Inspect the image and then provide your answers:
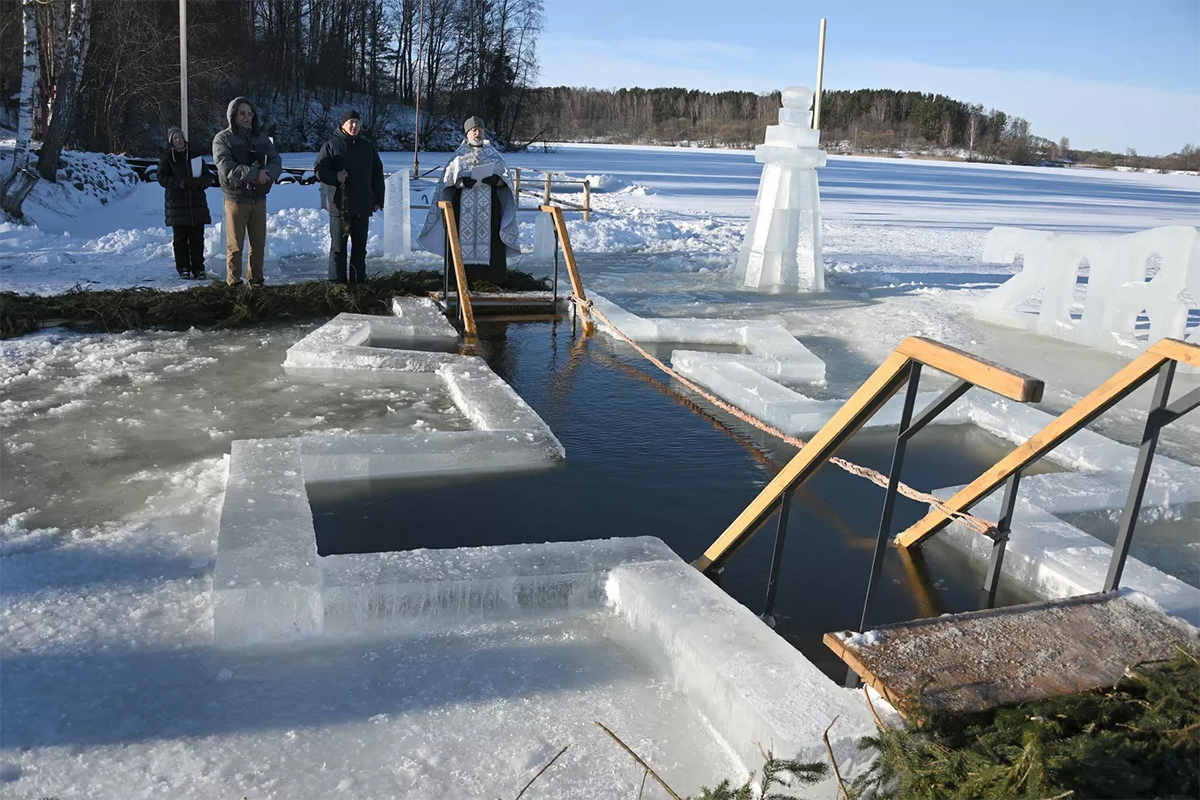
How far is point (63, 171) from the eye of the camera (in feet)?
50.8

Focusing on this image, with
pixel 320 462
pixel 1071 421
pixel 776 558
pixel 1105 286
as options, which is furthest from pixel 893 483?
pixel 1105 286

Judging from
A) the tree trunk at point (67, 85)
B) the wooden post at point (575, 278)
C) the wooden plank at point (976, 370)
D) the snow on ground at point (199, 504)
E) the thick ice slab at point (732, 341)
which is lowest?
the snow on ground at point (199, 504)

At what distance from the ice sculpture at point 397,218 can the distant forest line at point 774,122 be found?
151 ft

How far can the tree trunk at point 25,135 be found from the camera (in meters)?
12.0

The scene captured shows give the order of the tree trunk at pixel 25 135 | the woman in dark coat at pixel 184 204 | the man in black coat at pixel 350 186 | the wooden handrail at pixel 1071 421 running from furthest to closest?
1. the tree trunk at pixel 25 135
2. the woman in dark coat at pixel 184 204
3. the man in black coat at pixel 350 186
4. the wooden handrail at pixel 1071 421

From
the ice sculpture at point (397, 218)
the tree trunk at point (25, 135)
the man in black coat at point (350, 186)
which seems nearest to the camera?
the man in black coat at point (350, 186)

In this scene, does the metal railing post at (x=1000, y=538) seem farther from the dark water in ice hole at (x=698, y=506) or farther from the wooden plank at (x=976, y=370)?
the wooden plank at (x=976, y=370)

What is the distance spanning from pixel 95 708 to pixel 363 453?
183 centimetres

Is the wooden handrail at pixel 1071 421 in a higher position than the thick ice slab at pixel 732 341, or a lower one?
higher

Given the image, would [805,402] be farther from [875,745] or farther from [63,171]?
[63,171]

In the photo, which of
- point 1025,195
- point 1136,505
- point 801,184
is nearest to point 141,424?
point 1136,505

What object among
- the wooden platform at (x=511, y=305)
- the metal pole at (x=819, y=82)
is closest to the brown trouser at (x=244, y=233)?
A: the wooden platform at (x=511, y=305)

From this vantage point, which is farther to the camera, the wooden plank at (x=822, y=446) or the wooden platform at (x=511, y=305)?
the wooden platform at (x=511, y=305)

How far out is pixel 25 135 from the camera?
42.8 feet
